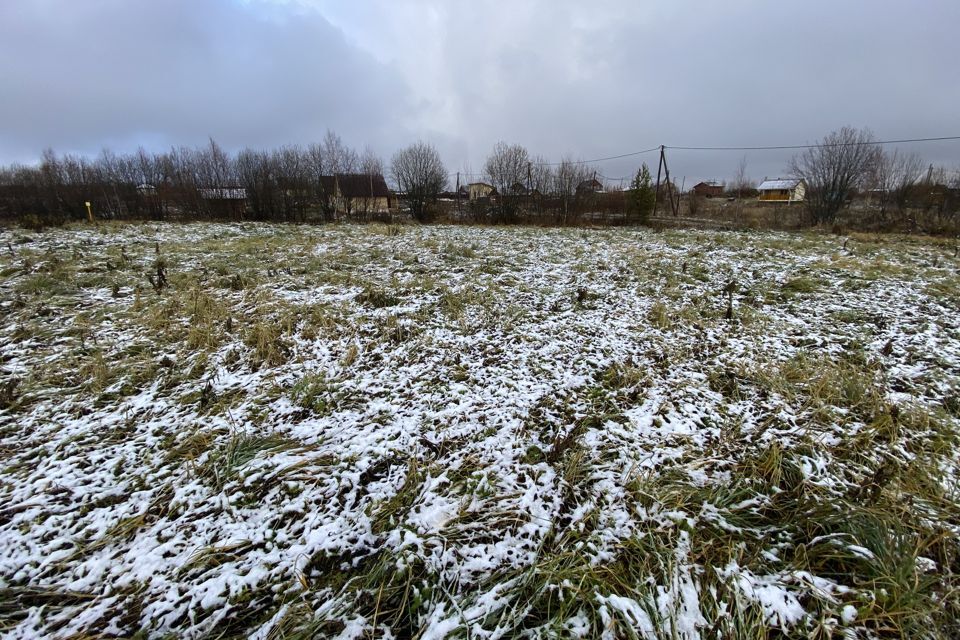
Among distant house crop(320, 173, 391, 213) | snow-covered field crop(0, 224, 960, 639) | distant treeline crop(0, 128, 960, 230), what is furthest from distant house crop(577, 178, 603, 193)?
snow-covered field crop(0, 224, 960, 639)

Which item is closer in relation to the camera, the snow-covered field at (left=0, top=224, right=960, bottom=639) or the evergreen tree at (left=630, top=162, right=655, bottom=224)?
the snow-covered field at (left=0, top=224, right=960, bottom=639)

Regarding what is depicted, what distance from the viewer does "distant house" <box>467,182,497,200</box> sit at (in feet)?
70.1

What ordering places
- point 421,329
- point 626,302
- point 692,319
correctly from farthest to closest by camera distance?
point 626,302, point 692,319, point 421,329

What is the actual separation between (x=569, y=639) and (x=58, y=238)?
1413cm

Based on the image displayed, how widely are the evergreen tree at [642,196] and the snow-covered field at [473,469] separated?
49.6 feet

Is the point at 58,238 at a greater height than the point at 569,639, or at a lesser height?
A: greater

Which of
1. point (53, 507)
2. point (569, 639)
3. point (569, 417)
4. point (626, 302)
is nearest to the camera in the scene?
point (569, 639)

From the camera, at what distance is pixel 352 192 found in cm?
2158

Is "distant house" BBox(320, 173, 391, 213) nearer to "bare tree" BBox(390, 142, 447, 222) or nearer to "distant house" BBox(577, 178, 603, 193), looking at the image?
"bare tree" BBox(390, 142, 447, 222)

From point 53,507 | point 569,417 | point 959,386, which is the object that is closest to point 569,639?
point 569,417

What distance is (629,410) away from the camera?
9.44 ft

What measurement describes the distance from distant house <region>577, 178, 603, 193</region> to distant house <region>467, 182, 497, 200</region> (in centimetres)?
505

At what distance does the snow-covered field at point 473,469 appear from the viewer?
1.56 meters

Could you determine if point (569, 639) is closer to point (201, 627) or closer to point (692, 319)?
point (201, 627)
